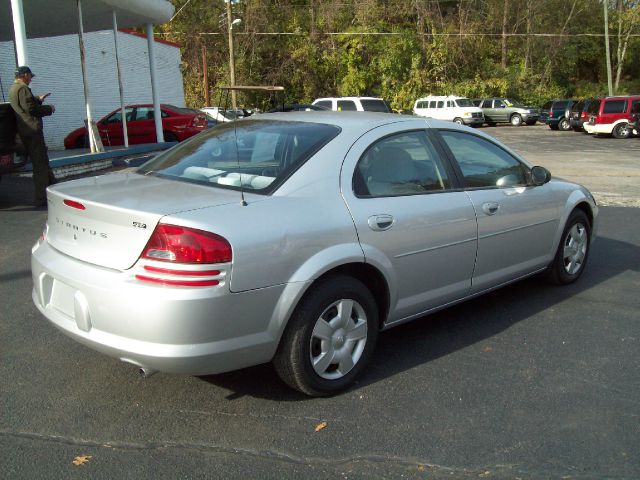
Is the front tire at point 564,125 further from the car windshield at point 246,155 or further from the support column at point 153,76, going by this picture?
the car windshield at point 246,155

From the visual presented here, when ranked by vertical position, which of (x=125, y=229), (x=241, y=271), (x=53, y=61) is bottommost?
(x=241, y=271)

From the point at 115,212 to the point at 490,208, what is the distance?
2.53 meters

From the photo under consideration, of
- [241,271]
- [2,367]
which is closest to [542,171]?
[241,271]

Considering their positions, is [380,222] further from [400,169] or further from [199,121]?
[199,121]

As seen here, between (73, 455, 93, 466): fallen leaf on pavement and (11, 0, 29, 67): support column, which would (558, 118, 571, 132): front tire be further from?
(73, 455, 93, 466): fallen leaf on pavement

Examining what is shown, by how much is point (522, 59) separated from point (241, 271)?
50.7 m

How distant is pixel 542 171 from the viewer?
4855 mm

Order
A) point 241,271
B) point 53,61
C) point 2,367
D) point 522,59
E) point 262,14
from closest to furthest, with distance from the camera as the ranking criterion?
point 241,271
point 2,367
point 53,61
point 262,14
point 522,59

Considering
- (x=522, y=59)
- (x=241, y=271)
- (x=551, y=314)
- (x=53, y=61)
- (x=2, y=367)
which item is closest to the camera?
(x=241, y=271)

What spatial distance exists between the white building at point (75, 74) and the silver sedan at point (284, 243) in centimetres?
1764

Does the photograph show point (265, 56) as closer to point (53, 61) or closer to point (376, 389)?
point (53, 61)

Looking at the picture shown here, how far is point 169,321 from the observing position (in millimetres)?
2883

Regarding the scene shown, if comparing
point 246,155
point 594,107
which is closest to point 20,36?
point 246,155

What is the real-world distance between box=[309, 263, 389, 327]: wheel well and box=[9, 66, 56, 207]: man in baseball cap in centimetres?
671
